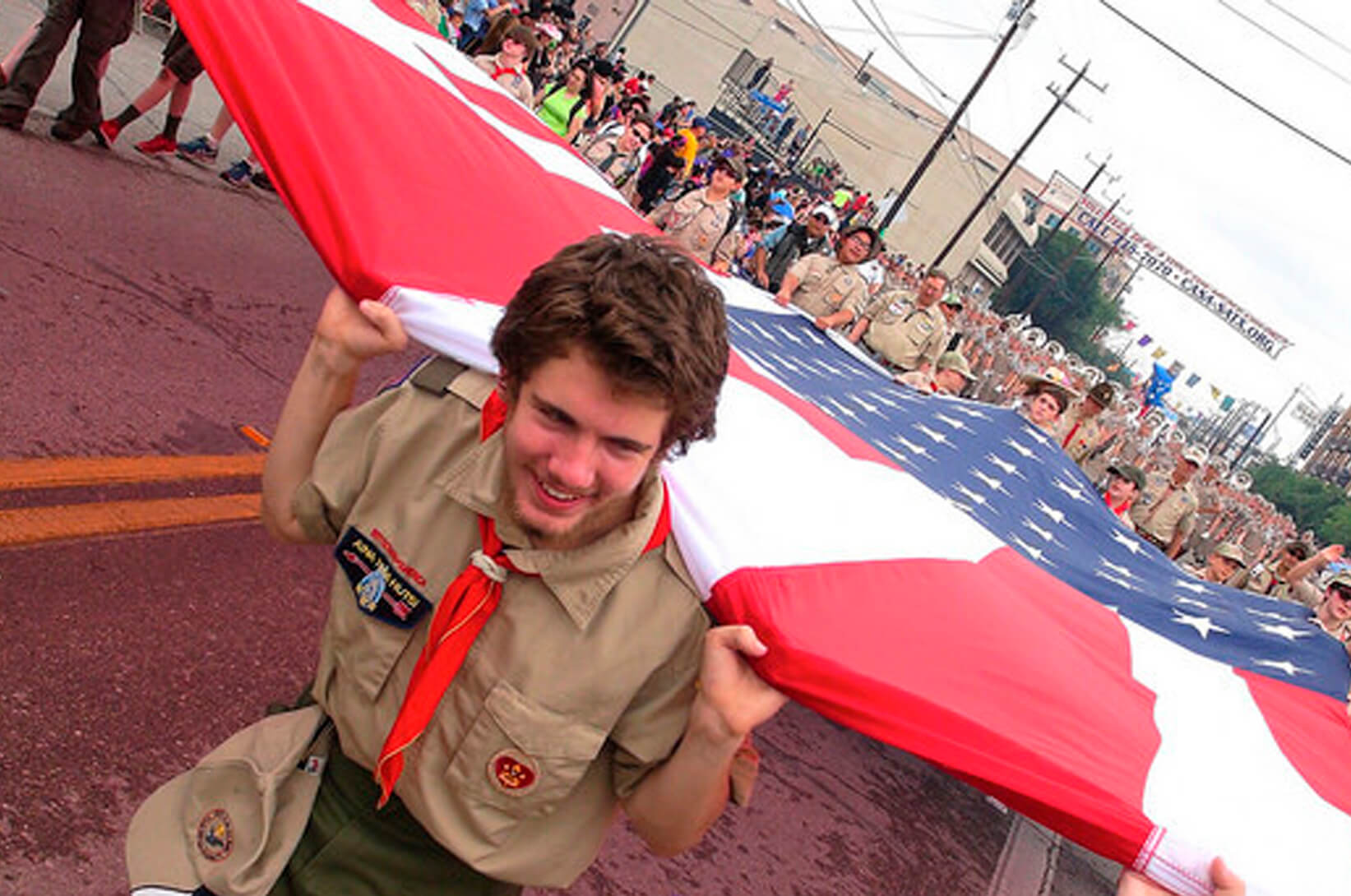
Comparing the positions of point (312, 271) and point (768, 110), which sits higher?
point (768, 110)

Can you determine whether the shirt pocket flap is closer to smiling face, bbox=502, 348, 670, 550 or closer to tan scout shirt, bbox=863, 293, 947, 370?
smiling face, bbox=502, 348, 670, 550

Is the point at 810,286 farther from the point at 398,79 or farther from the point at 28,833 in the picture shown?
the point at 28,833

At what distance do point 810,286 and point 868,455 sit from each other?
4.39 metres

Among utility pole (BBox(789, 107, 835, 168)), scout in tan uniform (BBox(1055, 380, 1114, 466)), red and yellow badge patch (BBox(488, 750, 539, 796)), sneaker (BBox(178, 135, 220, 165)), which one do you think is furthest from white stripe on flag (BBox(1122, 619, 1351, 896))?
utility pole (BBox(789, 107, 835, 168))

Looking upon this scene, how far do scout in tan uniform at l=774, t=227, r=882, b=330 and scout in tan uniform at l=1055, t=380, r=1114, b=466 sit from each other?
202cm

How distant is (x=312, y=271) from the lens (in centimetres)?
605

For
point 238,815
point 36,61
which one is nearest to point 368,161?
point 238,815

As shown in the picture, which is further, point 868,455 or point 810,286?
point 810,286

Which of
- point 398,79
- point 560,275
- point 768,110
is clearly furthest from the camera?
point 768,110

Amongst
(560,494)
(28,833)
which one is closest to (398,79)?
(560,494)

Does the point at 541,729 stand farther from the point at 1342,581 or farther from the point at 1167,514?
the point at 1167,514

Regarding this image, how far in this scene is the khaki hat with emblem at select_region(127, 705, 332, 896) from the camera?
1419 millimetres

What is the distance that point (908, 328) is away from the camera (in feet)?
23.2

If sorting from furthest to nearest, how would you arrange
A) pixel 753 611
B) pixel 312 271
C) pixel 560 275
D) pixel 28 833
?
pixel 312 271
pixel 28 833
pixel 753 611
pixel 560 275
